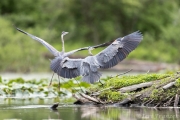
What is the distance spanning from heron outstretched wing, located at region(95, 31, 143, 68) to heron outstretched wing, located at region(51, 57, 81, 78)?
1.44 feet

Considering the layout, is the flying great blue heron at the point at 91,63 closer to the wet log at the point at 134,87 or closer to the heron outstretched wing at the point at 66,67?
the heron outstretched wing at the point at 66,67

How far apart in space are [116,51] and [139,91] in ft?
3.08

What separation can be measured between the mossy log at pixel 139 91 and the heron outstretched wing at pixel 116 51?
0.69m

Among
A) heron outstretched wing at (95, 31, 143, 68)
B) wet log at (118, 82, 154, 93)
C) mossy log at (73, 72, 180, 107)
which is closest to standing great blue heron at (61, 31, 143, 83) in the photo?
heron outstretched wing at (95, 31, 143, 68)

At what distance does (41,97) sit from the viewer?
12820 mm

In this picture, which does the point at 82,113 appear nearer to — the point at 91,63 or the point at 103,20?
the point at 91,63

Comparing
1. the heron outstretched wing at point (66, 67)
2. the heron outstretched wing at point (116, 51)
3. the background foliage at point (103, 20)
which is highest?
the background foliage at point (103, 20)

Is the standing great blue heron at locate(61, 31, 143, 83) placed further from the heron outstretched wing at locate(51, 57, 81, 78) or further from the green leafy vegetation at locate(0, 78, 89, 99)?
the green leafy vegetation at locate(0, 78, 89, 99)

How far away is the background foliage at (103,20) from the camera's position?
37094 millimetres

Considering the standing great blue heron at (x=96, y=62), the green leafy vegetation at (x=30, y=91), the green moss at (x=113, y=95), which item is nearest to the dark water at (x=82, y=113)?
the green moss at (x=113, y=95)

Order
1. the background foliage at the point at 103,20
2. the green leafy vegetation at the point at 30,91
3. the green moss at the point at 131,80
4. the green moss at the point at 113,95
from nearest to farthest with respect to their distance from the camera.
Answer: the green moss at the point at 113,95, the green moss at the point at 131,80, the green leafy vegetation at the point at 30,91, the background foliage at the point at 103,20

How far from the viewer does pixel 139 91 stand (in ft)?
35.1

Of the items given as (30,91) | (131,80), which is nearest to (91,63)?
(131,80)

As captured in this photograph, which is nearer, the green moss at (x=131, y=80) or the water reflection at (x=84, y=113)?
the water reflection at (x=84, y=113)
